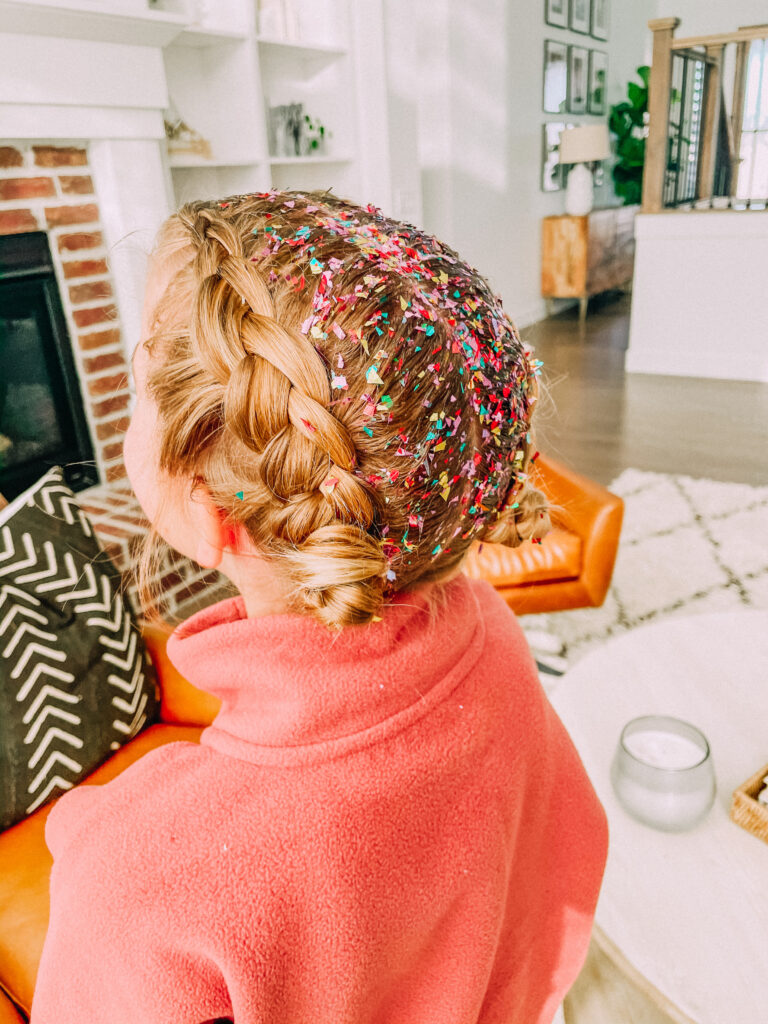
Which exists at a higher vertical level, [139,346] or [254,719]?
[139,346]

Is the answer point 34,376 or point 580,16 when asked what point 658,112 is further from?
point 34,376

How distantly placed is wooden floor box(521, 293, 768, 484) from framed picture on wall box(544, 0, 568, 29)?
2583mm

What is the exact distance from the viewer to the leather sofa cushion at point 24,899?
3.22 feet

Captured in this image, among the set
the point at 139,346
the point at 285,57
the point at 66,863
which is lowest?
the point at 66,863

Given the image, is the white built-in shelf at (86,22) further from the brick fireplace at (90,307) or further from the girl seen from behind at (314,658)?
the girl seen from behind at (314,658)

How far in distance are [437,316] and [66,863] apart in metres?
0.43

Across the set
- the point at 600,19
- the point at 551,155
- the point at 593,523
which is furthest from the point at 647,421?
the point at 600,19

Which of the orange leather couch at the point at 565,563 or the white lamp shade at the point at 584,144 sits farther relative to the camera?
the white lamp shade at the point at 584,144

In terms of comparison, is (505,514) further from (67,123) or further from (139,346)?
(67,123)

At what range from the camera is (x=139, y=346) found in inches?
21.1

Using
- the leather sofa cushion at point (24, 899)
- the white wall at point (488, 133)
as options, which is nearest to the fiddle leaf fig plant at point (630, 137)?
the white wall at point (488, 133)

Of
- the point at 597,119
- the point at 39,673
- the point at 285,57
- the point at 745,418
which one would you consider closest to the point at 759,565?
the point at 745,418

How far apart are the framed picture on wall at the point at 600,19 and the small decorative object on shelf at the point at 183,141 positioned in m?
5.15

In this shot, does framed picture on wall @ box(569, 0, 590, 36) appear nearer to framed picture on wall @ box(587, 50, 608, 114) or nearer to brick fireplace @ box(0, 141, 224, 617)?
framed picture on wall @ box(587, 50, 608, 114)
